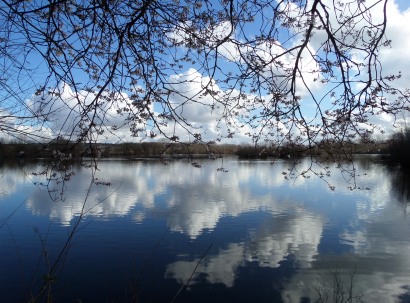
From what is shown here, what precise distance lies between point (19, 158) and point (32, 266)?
5.83 meters

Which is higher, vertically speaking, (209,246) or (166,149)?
(166,149)

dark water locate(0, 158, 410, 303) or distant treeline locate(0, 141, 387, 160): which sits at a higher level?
distant treeline locate(0, 141, 387, 160)

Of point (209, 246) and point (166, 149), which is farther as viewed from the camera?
point (209, 246)

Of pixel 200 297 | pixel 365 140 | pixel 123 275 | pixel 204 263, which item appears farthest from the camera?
pixel 204 263

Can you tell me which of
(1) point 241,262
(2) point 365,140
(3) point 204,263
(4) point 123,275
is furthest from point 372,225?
(2) point 365,140

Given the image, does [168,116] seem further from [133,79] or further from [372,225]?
[372,225]

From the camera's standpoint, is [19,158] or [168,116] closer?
[168,116]

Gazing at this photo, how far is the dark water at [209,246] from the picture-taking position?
7.46m

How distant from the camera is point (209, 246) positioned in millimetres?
8727

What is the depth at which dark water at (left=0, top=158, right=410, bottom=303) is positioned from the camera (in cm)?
746

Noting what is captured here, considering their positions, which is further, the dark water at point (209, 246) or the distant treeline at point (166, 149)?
the dark water at point (209, 246)

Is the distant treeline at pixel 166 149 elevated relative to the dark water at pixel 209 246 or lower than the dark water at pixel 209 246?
elevated

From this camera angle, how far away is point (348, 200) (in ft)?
55.9

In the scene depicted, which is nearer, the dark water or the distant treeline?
the distant treeline
